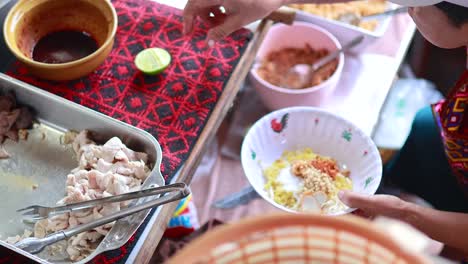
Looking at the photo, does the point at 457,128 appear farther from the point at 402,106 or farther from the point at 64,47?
the point at 64,47

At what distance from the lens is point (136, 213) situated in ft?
2.82

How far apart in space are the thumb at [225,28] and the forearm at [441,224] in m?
0.53

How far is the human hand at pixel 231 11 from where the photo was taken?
3.56ft

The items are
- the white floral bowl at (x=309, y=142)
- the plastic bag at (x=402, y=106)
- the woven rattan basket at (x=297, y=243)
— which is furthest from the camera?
the plastic bag at (x=402, y=106)

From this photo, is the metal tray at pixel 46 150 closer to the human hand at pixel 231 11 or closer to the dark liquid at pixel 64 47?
the dark liquid at pixel 64 47

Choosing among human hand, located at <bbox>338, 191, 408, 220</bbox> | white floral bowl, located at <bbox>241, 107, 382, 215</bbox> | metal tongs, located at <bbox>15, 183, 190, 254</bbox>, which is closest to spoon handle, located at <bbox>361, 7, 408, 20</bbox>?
white floral bowl, located at <bbox>241, 107, 382, 215</bbox>

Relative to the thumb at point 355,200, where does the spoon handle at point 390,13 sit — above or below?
above

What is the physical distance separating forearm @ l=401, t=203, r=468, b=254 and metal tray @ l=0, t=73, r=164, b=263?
0.50 metres

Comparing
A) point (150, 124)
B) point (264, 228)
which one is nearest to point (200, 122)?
point (150, 124)

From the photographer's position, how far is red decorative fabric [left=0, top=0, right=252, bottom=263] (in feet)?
3.51

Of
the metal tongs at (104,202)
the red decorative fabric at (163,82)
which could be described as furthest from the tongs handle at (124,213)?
the red decorative fabric at (163,82)

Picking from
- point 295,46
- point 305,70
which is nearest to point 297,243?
point 305,70

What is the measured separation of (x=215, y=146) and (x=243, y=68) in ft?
1.35

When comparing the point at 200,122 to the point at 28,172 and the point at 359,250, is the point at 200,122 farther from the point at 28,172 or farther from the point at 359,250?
the point at 359,250
